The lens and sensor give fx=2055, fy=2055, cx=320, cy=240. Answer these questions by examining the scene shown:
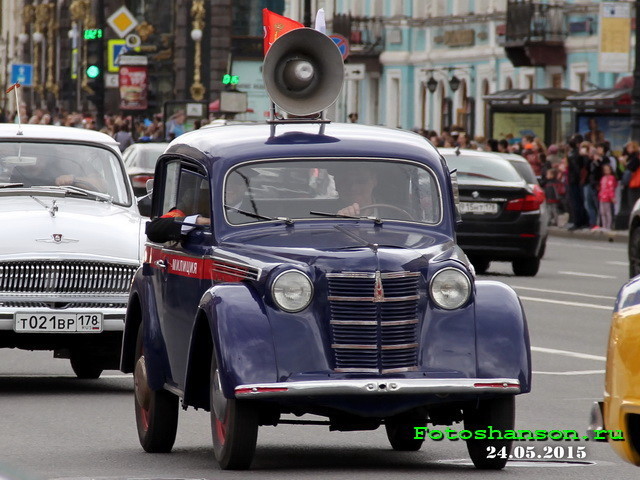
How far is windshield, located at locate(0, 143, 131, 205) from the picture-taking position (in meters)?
14.8

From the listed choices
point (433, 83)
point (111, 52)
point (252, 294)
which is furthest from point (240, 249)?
point (111, 52)

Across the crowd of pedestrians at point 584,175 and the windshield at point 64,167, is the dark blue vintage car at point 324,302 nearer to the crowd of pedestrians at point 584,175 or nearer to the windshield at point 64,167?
the windshield at point 64,167

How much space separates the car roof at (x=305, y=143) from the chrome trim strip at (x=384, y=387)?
5.08 feet

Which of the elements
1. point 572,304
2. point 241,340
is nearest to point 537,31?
point 572,304

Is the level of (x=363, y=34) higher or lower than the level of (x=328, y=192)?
lower

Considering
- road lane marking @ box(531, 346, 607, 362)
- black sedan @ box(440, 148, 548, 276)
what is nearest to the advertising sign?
black sedan @ box(440, 148, 548, 276)

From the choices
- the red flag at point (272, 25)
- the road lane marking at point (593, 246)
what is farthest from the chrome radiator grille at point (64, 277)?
the road lane marking at point (593, 246)

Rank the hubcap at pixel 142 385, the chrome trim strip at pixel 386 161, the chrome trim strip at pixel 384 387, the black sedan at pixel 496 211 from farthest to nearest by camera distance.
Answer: the black sedan at pixel 496 211
the hubcap at pixel 142 385
the chrome trim strip at pixel 386 161
the chrome trim strip at pixel 384 387

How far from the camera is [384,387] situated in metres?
9.19

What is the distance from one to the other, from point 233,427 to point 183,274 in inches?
50.0

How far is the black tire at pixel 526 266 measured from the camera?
86.9 feet

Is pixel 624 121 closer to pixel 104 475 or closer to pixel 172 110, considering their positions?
pixel 172 110

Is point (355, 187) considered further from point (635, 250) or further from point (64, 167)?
point (635, 250)

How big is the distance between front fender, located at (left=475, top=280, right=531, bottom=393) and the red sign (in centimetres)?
5434
